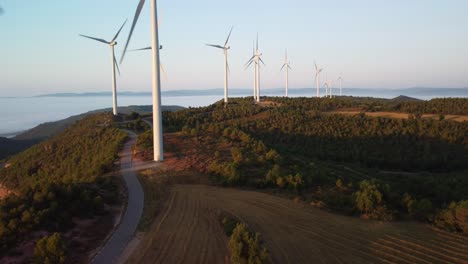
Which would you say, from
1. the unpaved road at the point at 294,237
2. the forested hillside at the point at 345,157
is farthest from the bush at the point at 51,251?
the forested hillside at the point at 345,157

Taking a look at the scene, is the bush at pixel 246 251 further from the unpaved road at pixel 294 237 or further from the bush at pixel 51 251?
the bush at pixel 51 251

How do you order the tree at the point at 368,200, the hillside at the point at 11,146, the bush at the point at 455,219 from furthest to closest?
1. the hillside at the point at 11,146
2. the tree at the point at 368,200
3. the bush at the point at 455,219

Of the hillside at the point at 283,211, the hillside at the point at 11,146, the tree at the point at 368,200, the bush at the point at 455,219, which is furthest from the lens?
the hillside at the point at 11,146

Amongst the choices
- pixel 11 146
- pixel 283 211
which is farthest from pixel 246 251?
pixel 11 146

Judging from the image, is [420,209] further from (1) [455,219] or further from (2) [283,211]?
(2) [283,211]

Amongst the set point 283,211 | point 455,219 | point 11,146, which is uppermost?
point 455,219

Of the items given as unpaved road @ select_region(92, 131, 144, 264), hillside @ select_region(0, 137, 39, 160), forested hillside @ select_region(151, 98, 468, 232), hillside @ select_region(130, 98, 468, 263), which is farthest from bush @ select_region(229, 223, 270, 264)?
hillside @ select_region(0, 137, 39, 160)
